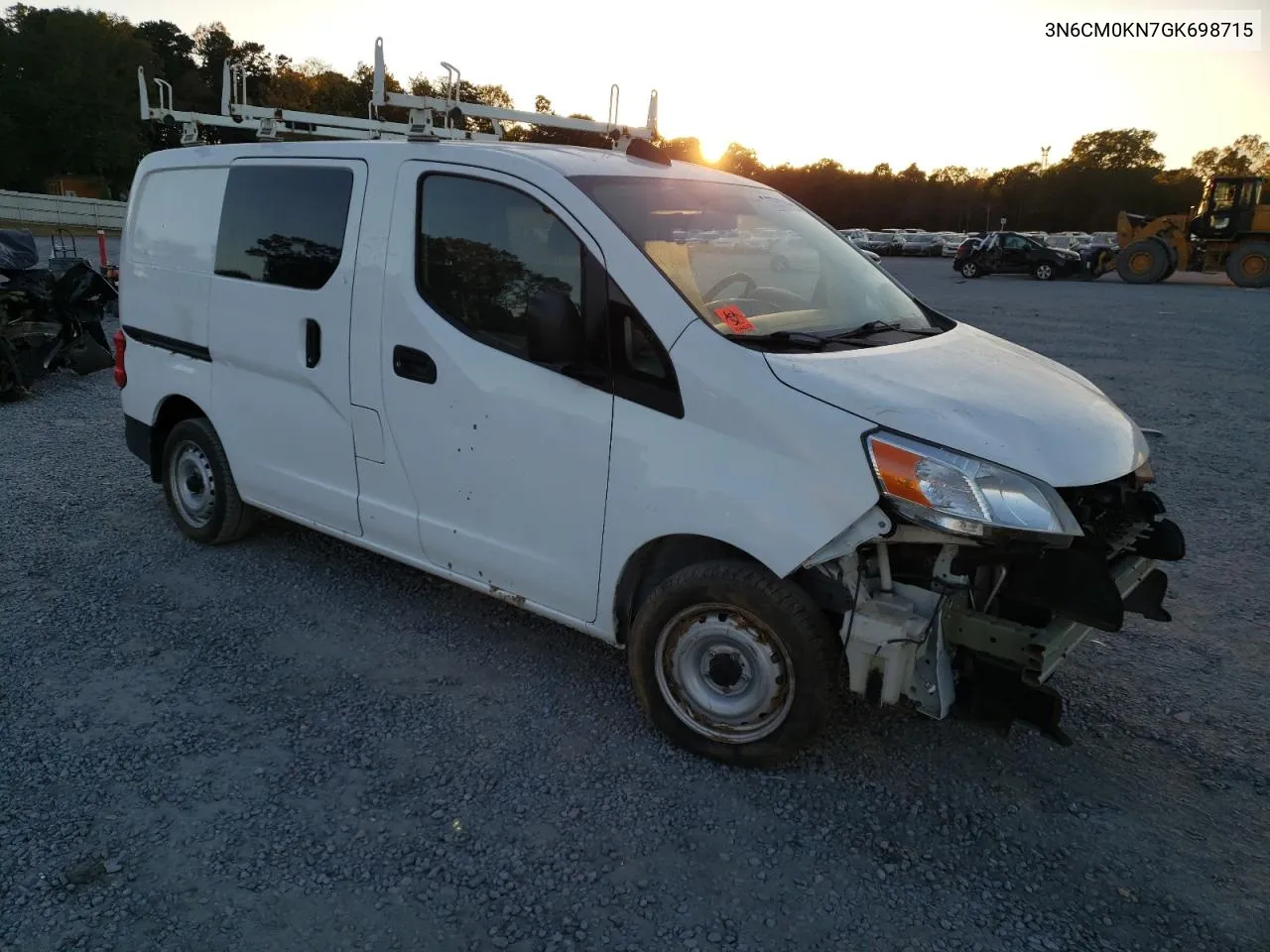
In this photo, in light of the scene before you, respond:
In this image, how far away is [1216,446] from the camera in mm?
7562

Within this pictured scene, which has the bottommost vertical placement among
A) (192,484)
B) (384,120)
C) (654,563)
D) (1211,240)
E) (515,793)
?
(515,793)

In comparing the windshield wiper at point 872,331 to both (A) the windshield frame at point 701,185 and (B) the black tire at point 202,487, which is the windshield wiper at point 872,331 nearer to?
(A) the windshield frame at point 701,185

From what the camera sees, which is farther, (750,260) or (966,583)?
(750,260)

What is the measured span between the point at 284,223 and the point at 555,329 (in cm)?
189

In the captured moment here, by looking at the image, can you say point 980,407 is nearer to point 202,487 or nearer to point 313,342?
point 313,342

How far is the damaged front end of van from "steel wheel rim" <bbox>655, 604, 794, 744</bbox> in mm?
262

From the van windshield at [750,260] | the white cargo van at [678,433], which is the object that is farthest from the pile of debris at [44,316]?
the van windshield at [750,260]

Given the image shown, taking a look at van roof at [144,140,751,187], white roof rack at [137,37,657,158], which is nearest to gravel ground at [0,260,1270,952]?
van roof at [144,140,751,187]

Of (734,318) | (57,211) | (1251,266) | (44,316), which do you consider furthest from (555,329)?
(57,211)

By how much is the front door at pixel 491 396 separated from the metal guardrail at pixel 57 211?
43711 mm

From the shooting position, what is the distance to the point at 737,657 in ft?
10.2

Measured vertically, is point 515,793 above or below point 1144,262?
below

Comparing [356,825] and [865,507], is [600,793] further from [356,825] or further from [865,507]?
[865,507]

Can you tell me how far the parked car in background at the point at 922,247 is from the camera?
2116 inches
